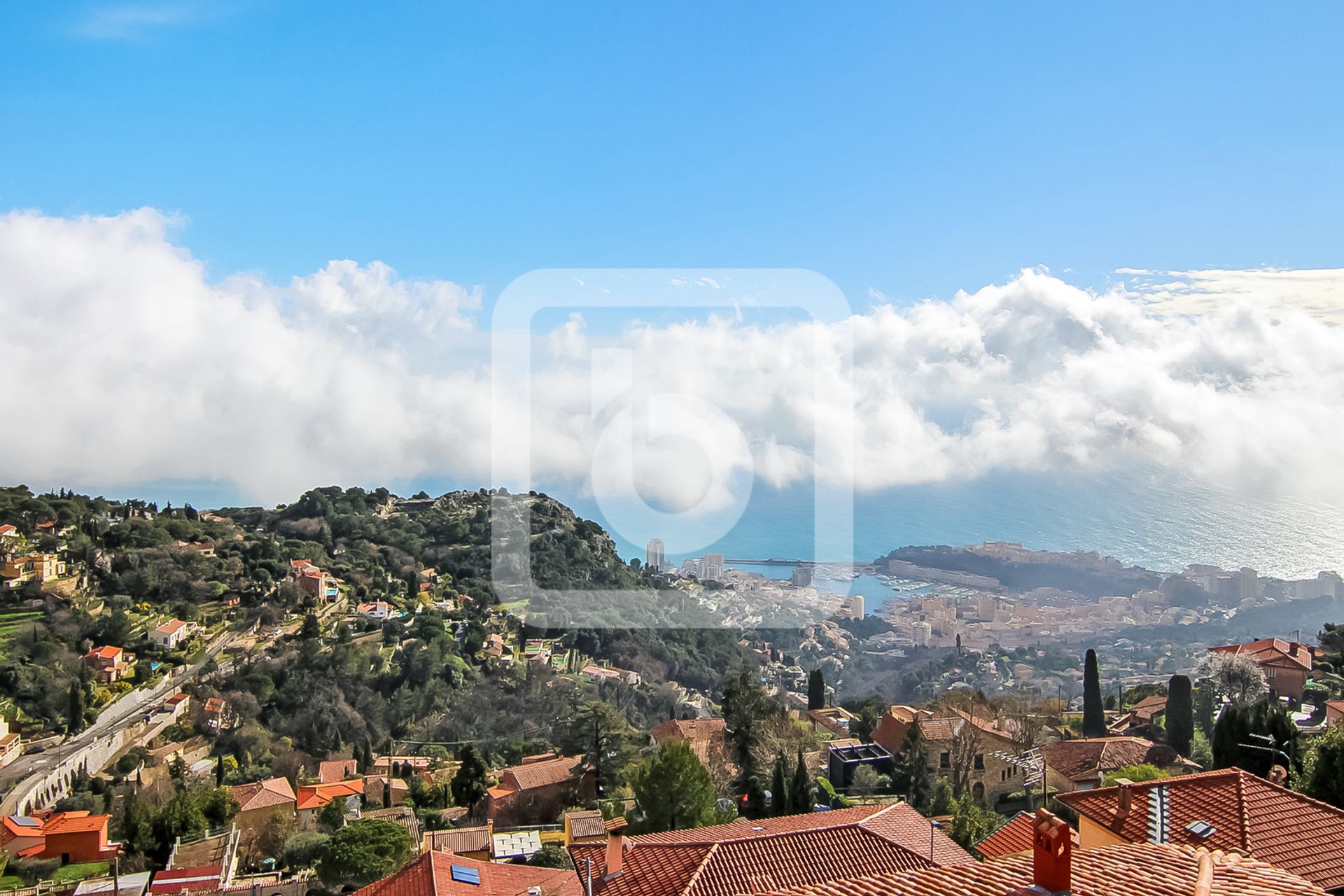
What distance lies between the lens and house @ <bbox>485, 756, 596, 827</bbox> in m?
13.5

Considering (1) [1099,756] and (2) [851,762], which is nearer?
(1) [1099,756]

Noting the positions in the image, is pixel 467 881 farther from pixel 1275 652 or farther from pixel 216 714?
pixel 1275 652

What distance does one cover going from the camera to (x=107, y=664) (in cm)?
2014

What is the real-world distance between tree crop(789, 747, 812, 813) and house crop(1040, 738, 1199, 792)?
3.21m

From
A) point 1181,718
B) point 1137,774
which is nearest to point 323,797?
point 1137,774

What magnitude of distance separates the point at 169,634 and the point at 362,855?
1472 cm

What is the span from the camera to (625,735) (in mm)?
14617

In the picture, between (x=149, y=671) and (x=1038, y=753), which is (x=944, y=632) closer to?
(x=1038, y=753)

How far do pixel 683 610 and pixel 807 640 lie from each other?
331cm

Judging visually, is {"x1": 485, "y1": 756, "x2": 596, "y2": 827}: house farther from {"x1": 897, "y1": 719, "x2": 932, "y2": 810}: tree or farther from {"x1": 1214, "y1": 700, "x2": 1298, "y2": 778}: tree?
{"x1": 1214, "y1": 700, "x2": 1298, "y2": 778}: tree

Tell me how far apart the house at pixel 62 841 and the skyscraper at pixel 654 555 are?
25.2 ft

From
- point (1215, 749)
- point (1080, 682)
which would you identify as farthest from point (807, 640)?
point (1215, 749)

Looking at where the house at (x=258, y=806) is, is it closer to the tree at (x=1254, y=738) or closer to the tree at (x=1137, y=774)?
the tree at (x=1137, y=774)

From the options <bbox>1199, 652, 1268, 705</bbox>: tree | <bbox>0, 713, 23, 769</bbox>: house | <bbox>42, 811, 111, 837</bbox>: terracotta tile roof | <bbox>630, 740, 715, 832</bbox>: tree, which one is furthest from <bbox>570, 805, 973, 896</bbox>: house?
<bbox>0, 713, 23, 769</bbox>: house
